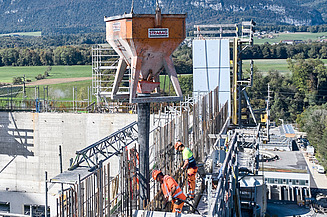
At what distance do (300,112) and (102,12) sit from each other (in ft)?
435

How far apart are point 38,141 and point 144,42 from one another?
23.5 meters

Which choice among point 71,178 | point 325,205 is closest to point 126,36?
point 71,178

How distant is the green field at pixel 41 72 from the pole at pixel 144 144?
80.3m

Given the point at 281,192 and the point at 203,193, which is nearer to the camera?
the point at 203,193

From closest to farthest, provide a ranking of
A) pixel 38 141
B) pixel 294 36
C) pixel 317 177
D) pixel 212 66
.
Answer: pixel 212 66, pixel 38 141, pixel 317 177, pixel 294 36

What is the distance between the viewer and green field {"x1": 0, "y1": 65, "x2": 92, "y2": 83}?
304 ft

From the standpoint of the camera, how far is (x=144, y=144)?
40.9 feet

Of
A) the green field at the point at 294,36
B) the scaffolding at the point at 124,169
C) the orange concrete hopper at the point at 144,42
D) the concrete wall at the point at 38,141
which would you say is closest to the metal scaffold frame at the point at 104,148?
the scaffolding at the point at 124,169

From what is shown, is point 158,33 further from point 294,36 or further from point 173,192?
point 294,36

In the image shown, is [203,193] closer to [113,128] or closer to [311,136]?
[113,128]

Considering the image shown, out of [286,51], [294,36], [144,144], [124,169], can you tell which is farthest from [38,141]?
[294,36]

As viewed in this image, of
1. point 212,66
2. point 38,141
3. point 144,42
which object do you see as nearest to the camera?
point 144,42

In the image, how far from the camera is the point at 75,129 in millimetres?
32250

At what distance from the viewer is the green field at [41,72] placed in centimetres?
9256
